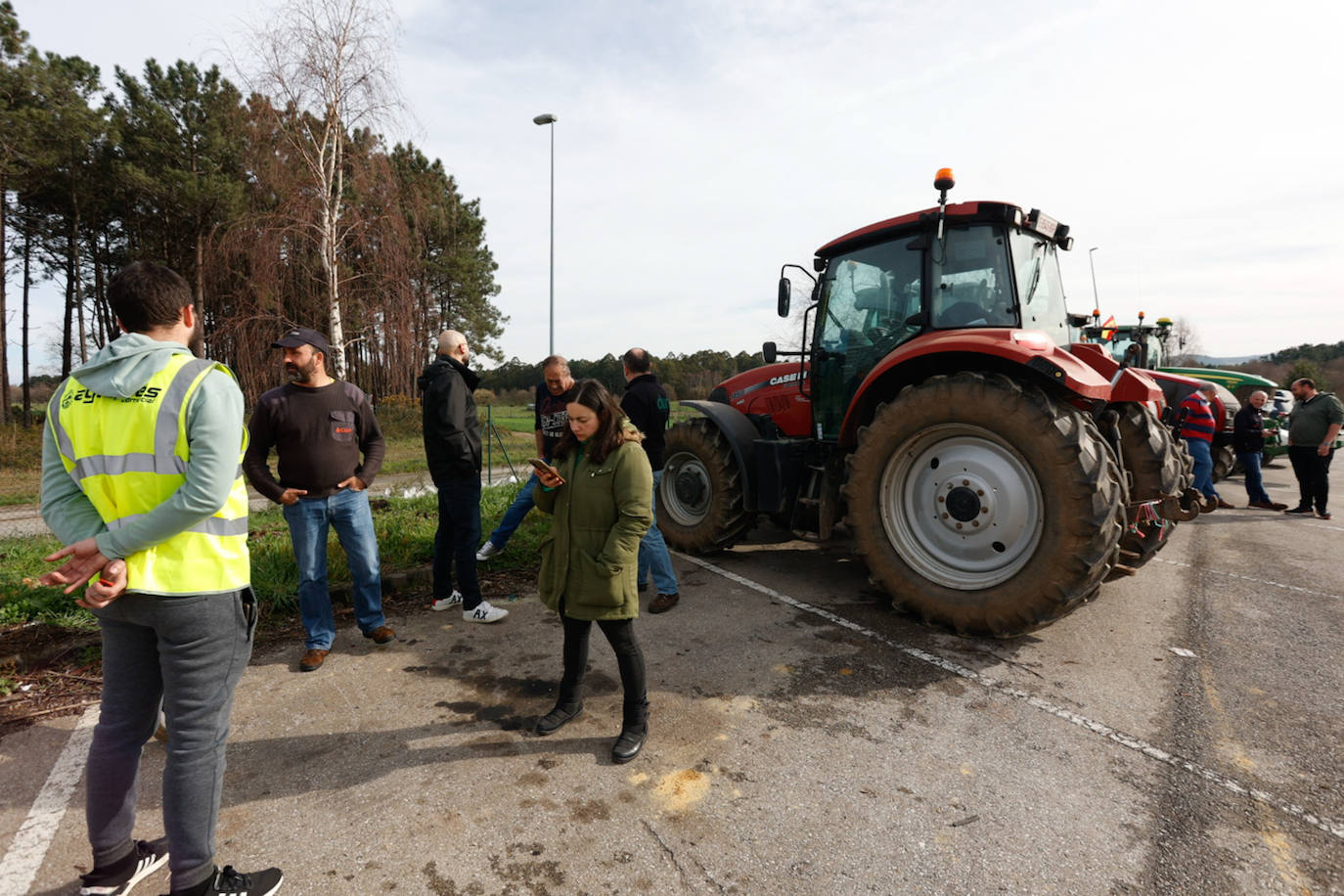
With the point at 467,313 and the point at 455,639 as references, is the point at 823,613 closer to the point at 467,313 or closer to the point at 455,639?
the point at 455,639

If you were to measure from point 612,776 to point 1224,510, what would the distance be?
955 centimetres

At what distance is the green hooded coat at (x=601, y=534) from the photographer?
263cm

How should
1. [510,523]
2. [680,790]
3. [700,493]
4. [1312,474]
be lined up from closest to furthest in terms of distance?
[680,790] → [510,523] → [700,493] → [1312,474]

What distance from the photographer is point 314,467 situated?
3.44 metres

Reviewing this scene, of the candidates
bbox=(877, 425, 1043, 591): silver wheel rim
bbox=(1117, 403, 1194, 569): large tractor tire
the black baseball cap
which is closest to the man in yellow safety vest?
the black baseball cap

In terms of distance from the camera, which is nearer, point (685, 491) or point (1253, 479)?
point (685, 491)

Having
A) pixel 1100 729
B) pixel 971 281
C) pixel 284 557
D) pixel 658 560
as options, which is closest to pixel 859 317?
pixel 971 281

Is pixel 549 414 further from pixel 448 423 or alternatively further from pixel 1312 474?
pixel 1312 474

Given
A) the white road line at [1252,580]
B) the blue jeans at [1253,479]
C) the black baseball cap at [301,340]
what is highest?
the black baseball cap at [301,340]

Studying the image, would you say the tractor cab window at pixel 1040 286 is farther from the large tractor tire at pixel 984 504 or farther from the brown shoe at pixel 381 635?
the brown shoe at pixel 381 635

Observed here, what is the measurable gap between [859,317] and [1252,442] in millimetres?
7544

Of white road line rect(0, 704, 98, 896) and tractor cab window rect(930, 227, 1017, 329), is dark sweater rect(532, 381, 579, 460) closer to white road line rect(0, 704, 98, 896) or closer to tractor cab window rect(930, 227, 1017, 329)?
tractor cab window rect(930, 227, 1017, 329)

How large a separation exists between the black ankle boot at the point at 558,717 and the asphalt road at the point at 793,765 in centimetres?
4

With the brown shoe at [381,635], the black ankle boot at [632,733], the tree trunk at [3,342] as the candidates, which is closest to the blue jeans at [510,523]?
the brown shoe at [381,635]
